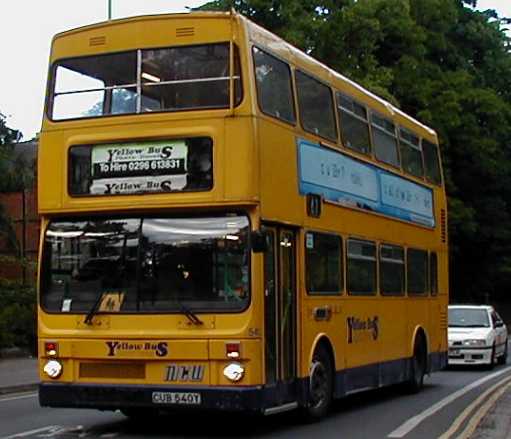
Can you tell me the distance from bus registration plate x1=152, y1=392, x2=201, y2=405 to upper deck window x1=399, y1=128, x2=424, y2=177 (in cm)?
820

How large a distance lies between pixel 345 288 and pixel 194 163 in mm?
3923

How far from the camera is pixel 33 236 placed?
3334cm

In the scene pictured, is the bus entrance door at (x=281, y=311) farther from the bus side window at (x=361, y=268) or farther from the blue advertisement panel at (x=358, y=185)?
the bus side window at (x=361, y=268)

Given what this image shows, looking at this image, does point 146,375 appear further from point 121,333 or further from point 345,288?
point 345,288

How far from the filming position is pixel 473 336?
85.7ft

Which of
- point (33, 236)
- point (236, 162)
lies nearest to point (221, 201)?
point (236, 162)

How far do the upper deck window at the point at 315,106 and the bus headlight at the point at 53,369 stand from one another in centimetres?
432

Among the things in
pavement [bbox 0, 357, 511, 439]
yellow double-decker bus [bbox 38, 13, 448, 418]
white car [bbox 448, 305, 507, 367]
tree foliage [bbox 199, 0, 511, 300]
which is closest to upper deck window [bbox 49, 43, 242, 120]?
yellow double-decker bus [bbox 38, 13, 448, 418]

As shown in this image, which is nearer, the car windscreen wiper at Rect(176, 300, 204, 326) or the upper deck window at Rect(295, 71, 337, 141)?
the car windscreen wiper at Rect(176, 300, 204, 326)

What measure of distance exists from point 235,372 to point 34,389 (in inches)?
398

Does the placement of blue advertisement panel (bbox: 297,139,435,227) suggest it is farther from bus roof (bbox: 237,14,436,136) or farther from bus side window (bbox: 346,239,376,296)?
bus roof (bbox: 237,14,436,136)

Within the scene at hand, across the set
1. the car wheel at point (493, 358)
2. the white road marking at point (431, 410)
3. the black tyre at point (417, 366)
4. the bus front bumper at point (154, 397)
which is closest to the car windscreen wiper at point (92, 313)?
the bus front bumper at point (154, 397)

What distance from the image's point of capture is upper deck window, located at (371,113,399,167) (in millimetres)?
17078

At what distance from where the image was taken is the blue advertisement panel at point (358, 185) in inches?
542
